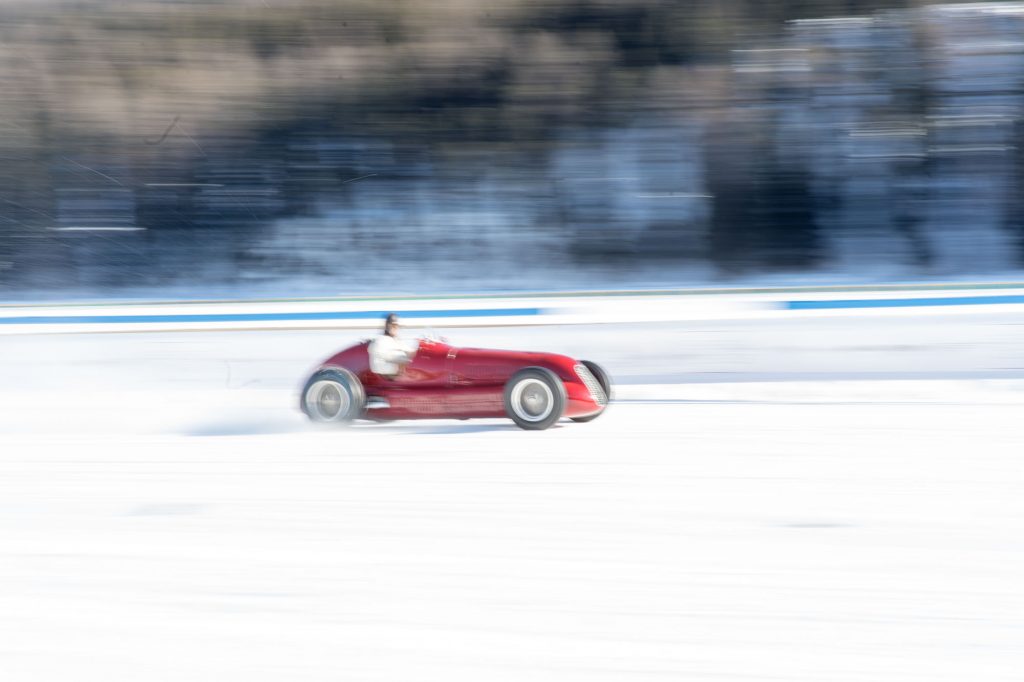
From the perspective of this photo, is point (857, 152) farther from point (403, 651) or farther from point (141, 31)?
point (403, 651)

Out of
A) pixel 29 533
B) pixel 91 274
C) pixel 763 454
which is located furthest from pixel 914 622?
pixel 91 274

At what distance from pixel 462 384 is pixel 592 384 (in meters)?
0.87

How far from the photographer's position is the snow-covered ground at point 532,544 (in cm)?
300

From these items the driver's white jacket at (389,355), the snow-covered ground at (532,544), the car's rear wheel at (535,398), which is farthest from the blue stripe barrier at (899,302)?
the driver's white jacket at (389,355)

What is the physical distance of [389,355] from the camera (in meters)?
7.06

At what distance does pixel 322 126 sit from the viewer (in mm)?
15445

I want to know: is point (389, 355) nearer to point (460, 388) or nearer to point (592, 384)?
point (460, 388)

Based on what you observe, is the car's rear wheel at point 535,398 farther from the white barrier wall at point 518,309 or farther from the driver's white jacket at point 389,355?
the white barrier wall at point 518,309

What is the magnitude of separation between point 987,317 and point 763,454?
12.5ft

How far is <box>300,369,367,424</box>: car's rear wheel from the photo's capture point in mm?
7039

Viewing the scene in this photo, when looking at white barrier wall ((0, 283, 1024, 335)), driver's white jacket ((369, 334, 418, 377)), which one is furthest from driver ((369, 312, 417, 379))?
white barrier wall ((0, 283, 1024, 335))

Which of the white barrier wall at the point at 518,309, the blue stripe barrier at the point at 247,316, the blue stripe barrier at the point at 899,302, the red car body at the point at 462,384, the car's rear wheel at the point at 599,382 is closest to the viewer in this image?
the red car body at the point at 462,384

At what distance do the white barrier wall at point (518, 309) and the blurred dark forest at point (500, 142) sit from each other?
2621mm

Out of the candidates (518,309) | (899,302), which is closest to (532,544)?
(518,309)
